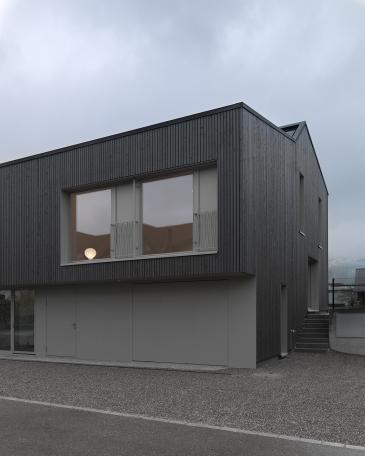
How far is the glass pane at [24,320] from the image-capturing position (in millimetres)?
18453

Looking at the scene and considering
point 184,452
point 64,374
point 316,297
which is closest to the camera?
point 184,452

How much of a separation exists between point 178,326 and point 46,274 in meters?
4.78

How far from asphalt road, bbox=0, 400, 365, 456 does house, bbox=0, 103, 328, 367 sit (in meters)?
6.21

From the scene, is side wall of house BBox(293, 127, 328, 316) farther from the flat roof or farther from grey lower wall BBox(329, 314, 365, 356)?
grey lower wall BBox(329, 314, 365, 356)

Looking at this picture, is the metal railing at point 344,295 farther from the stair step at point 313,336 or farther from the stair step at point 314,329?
the stair step at point 313,336

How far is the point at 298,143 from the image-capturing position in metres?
18.8

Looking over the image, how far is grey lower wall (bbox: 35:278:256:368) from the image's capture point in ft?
45.6

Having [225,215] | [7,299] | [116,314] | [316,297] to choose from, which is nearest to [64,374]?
[116,314]

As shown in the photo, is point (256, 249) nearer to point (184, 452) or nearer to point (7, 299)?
point (184, 452)

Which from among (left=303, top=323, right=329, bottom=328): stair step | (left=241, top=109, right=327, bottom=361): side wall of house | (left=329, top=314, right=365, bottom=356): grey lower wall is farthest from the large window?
(left=303, top=323, right=329, bottom=328): stair step

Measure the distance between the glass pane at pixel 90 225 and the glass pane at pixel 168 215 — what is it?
1.40 metres

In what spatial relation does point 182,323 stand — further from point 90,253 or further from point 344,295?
point 344,295

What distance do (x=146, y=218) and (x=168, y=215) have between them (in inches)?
29.7

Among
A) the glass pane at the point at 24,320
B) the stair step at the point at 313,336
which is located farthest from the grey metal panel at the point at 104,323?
the stair step at the point at 313,336
